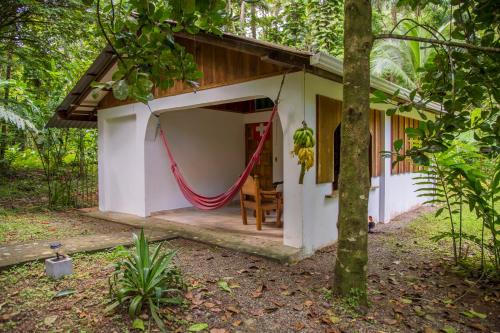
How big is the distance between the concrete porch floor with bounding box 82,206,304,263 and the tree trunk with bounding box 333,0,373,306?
102 cm

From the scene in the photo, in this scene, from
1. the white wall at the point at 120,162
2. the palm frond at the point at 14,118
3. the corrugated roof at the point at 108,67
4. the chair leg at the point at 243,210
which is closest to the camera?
the corrugated roof at the point at 108,67

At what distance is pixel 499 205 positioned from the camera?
20.4 ft

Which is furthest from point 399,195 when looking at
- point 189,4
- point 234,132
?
point 189,4

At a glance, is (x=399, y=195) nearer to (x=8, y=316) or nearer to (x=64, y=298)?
(x=64, y=298)

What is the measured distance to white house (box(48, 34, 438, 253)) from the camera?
3.76m

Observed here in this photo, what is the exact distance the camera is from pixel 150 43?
2293mm

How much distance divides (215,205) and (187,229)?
65 cm

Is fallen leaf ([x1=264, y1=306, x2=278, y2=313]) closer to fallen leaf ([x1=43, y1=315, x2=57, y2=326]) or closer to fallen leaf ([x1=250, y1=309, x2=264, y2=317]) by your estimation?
fallen leaf ([x1=250, y1=309, x2=264, y2=317])

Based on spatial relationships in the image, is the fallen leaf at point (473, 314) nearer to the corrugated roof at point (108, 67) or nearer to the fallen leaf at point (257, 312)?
the fallen leaf at point (257, 312)

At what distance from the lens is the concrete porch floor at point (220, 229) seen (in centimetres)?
374

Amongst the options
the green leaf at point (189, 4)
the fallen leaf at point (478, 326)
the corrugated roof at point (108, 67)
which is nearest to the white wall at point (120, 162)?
the corrugated roof at point (108, 67)

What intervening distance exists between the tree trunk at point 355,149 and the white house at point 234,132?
722 millimetres

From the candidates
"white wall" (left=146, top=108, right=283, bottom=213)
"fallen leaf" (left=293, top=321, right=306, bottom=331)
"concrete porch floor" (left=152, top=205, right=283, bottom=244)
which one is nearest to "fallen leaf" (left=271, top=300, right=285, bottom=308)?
"fallen leaf" (left=293, top=321, right=306, bottom=331)

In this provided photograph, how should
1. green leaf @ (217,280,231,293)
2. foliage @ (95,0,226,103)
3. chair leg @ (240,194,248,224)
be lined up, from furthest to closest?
1. chair leg @ (240,194,248,224)
2. green leaf @ (217,280,231,293)
3. foliage @ (95,0,226,103)
